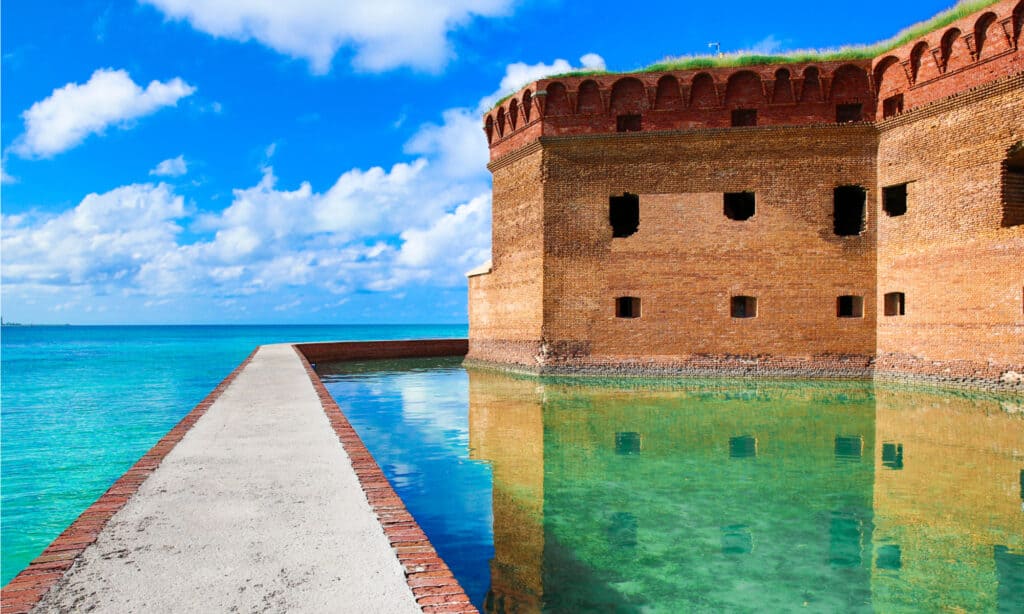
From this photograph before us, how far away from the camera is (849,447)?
8.51 metres

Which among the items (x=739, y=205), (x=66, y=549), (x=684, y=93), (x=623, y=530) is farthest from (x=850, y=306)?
(x=66, y=549)

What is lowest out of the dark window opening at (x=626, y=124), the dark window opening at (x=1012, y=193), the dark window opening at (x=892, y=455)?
the dark window opening at (x=892, y=455)

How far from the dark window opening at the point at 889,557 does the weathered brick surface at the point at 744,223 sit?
11405mm

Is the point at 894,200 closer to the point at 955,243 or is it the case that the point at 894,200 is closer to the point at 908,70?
the point at 955,243

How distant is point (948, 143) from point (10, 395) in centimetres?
2707

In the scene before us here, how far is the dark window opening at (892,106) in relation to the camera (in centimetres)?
1582

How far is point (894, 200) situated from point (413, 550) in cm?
1677

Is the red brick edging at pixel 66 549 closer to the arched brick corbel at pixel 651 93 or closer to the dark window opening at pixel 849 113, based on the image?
the arched brick corbel at pixel 651 93

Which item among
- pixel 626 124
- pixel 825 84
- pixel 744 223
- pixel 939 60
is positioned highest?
pixel 825 84

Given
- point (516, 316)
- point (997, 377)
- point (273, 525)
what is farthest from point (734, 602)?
point (516, 316)

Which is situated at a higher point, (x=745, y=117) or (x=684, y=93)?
(x=684, y=93)

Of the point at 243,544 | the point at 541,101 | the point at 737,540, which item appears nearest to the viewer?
the point at 243,544

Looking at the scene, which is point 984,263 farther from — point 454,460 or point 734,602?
point 734,602

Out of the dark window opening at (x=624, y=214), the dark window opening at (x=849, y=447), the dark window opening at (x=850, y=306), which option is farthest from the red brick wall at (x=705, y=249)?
the dark window opening at (x=849, y=447)
